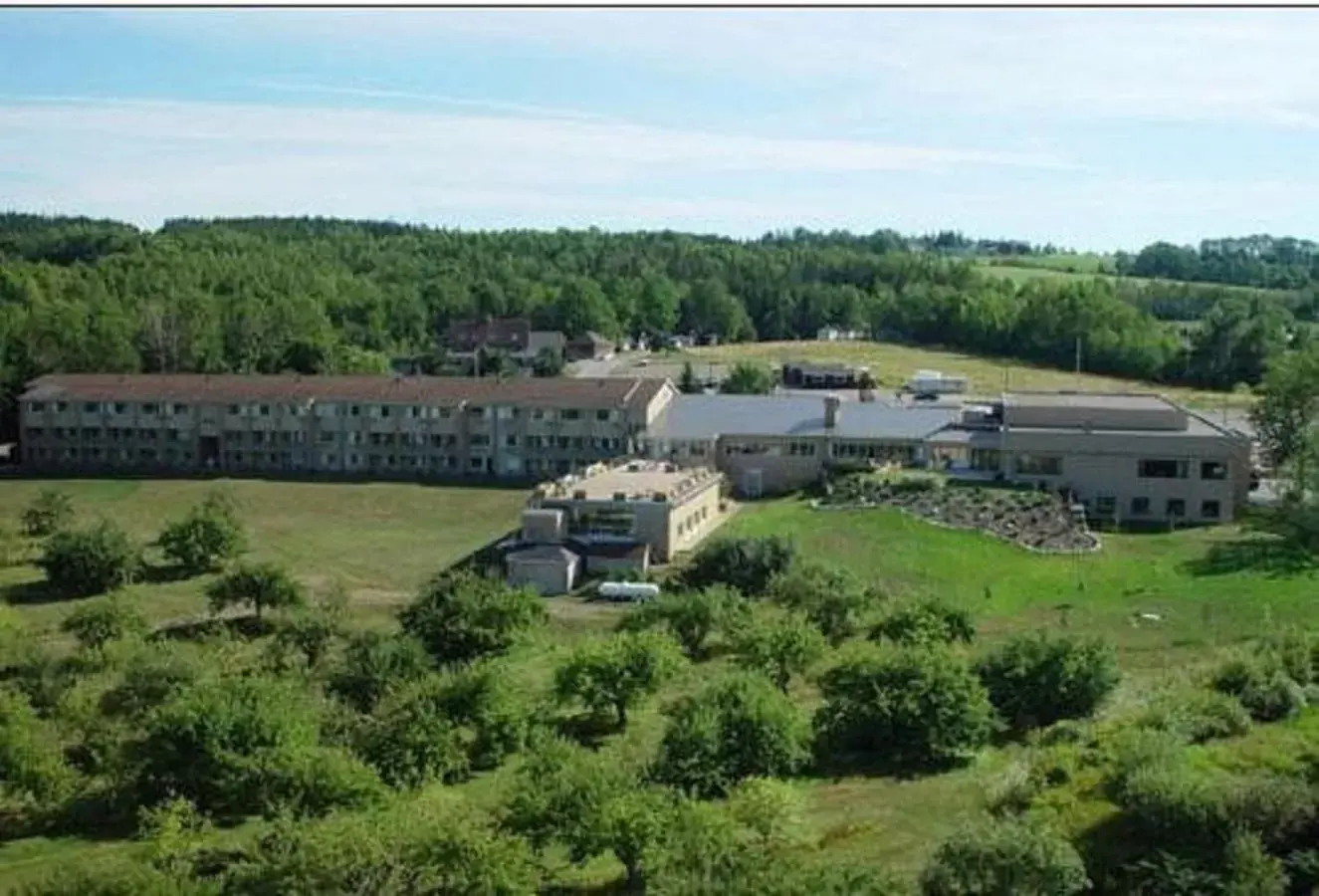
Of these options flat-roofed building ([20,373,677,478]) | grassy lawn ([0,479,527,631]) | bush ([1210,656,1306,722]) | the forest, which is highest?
the forest

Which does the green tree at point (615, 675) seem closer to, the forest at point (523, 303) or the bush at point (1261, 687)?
the bush at point (1261, 687)

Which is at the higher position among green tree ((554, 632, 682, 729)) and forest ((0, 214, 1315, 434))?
forest ((0, 214, 1315, 434))

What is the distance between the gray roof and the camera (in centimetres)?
5503

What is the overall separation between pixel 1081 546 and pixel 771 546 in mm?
9835

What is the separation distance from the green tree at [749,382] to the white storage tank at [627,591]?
32.6m

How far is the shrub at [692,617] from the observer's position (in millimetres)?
35094

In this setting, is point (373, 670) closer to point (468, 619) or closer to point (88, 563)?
point (468, 619)

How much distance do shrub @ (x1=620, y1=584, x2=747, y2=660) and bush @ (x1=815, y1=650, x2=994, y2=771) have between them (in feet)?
20.1

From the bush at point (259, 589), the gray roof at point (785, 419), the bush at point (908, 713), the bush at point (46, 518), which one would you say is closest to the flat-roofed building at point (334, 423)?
the gray roof at point (785, 419)

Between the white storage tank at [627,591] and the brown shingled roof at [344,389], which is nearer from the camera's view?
the white storage tank at [627,591]

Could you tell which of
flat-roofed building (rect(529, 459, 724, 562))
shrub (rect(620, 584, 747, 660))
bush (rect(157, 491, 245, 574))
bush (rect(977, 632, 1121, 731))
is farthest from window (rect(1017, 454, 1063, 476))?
bush (rect(157, 491, 245, 574))

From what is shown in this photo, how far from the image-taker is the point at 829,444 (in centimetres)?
5434

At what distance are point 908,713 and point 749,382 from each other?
45.9 m

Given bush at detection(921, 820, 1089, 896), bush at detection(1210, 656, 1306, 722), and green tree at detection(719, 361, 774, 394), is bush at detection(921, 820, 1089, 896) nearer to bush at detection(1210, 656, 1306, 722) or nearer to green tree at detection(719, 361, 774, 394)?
bush at detection(1210, 656, 1306, 722)
